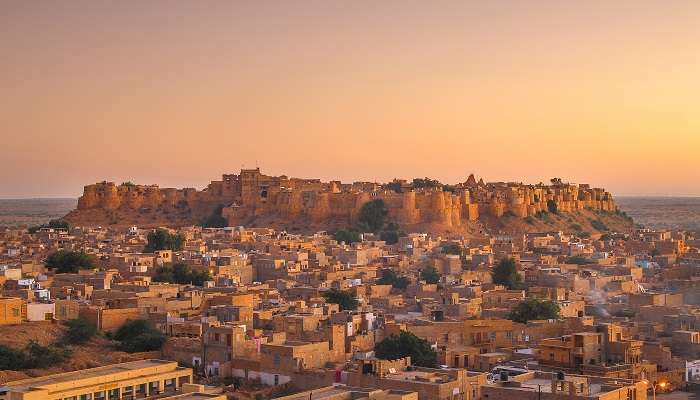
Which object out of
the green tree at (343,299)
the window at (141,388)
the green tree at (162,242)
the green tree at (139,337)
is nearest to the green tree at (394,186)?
the green tree at (162,242)

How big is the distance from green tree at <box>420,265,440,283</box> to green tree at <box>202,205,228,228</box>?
34572 millimetres

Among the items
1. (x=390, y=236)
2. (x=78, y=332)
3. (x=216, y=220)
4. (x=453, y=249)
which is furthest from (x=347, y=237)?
(x=78, y=332)

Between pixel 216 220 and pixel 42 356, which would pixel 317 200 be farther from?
→ pixel 42 356

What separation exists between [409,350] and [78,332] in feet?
25.6

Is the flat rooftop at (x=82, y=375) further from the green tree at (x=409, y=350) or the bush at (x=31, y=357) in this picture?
the green tree at (x=409, y=350)

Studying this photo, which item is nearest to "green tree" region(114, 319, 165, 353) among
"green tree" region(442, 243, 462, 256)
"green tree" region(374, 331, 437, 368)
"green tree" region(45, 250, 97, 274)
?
"green tree" region(374, 331, 437, 368)

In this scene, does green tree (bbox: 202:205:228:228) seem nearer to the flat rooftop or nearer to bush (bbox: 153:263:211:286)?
bush (bbox: 153:263:211:286)

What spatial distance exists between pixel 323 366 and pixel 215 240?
28.8 metres

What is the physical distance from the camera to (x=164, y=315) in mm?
27547

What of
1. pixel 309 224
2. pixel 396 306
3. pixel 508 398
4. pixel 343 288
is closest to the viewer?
pixel 508 398

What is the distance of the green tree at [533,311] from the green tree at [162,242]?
19.8 m

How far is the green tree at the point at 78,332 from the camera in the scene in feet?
84.4

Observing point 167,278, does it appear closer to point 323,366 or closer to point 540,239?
point 323,366

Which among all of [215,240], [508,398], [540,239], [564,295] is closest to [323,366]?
[508,398]
